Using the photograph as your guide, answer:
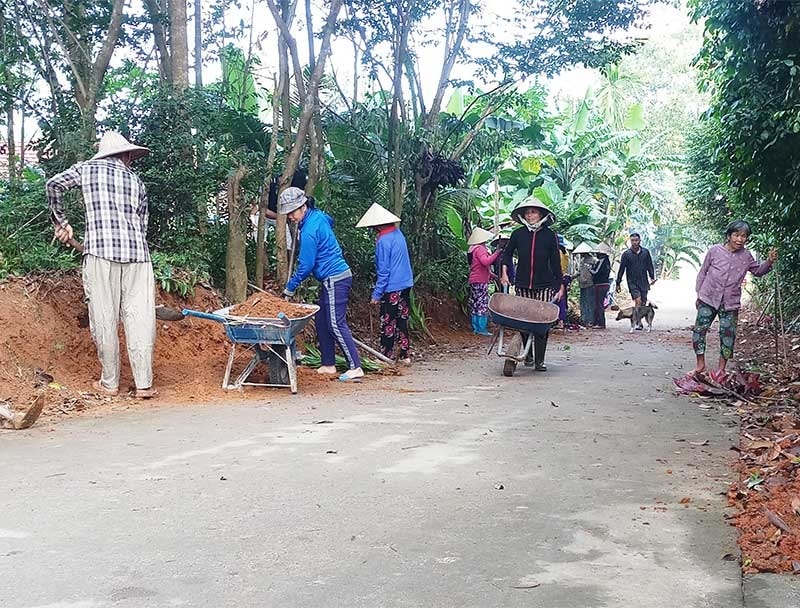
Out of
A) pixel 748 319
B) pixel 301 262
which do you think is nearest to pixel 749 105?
pixel 301 262

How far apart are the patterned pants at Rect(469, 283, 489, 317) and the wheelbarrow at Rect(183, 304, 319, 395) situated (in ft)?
22.8

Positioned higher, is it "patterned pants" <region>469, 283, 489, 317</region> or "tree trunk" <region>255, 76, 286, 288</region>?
"tree trunk" <region>255, 76, 286, 288</region>

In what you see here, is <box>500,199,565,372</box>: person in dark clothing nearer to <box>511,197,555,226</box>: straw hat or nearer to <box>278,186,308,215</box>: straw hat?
<box>511,197,555,226</box>: straw hat

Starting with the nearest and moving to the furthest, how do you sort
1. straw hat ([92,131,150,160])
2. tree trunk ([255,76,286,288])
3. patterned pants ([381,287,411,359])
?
straw hat ([92,131,150,160])
tree trunk ([255,76,286,288])
patterned pants ([381,287,411,359])

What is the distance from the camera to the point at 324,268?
923 centimetres

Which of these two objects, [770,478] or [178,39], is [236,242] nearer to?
[178,39]

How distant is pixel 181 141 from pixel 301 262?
195 cm

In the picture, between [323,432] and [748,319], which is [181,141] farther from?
[748,319]

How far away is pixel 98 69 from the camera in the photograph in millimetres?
9383

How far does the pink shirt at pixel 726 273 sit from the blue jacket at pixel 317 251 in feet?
12.7

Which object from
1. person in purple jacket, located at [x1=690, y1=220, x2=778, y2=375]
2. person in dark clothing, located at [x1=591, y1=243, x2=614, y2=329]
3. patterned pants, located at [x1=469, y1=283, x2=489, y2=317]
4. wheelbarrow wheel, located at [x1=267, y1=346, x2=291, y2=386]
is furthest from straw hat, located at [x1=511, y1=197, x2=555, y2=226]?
person in dark clothing, located at [x1=591, y1=243, x2=614, y2=329]

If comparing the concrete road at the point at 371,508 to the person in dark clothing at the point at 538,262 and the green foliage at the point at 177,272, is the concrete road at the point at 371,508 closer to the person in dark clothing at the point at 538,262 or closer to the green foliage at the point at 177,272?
the green foliage at the point at 177,272

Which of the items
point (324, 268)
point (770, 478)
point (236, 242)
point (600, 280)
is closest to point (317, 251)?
point (324, 268)

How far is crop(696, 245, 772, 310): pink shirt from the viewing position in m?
9.01
